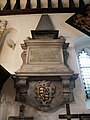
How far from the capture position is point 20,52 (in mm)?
4809

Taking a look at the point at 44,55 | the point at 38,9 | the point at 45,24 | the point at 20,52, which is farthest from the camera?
the point at 38,9

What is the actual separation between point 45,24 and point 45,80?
5.85ft

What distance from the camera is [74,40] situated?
5.02 meters

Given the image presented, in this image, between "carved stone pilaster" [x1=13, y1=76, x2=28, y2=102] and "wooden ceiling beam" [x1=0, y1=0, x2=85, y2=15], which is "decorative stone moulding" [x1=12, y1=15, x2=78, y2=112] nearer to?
"carved stone pilaster" [x1=13, y1=76, x2=28, y2=102]

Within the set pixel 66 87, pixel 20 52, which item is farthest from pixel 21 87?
pixel 20 52

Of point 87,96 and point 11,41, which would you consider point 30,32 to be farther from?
point 87,96

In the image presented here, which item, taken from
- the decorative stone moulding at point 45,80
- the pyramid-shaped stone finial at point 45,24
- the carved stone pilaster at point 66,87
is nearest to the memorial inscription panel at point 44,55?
the decorative stone moulding at point 45,80

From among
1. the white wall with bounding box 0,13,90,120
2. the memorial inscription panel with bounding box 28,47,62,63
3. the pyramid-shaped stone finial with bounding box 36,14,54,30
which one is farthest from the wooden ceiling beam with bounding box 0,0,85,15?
the memorial inscription panel with bounding box 28,47,62,63

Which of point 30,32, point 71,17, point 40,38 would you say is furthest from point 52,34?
point 71,17

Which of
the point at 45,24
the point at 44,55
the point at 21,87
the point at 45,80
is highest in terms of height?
the point at 45,24

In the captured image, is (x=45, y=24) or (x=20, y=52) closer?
(x=20, y=52)

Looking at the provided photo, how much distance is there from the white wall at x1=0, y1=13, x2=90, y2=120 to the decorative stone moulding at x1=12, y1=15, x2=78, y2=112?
13cm

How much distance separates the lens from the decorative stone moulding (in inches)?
157

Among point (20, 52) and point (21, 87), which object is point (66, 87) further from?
point (20, 52)
